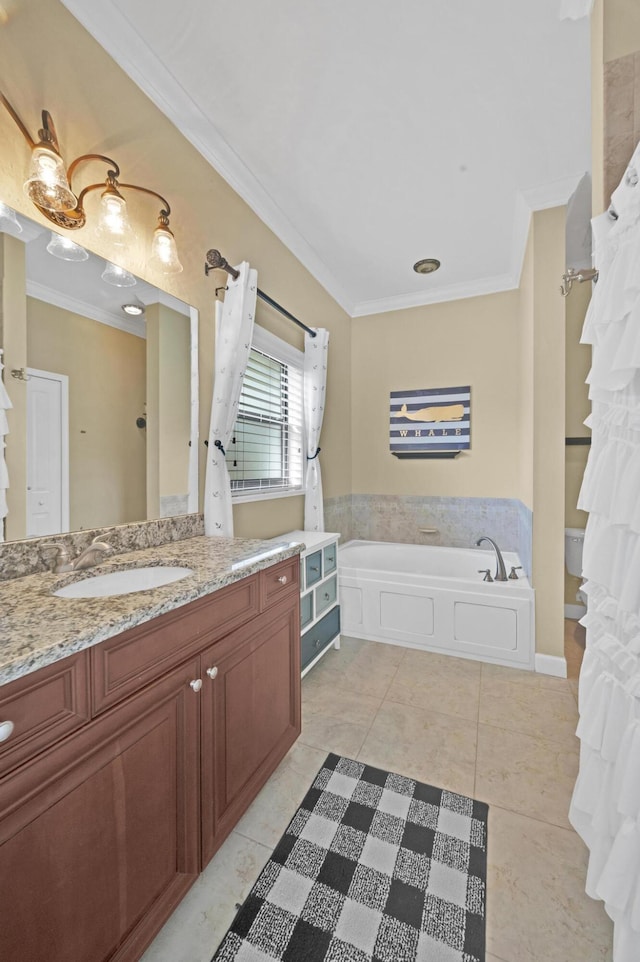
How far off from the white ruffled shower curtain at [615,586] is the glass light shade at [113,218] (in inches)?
61.7

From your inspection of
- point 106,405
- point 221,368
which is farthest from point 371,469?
point 106,405

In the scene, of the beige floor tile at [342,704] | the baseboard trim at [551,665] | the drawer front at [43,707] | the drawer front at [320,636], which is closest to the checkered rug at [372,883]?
the beige floor tile at [342,704]

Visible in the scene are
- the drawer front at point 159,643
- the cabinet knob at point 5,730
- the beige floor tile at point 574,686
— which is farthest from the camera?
the beige floor tile at point 574,686

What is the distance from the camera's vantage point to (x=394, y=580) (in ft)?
9.05

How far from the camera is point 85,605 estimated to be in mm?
913

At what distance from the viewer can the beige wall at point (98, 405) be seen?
1272 mm

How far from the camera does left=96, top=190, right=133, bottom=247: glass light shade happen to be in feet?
4.49

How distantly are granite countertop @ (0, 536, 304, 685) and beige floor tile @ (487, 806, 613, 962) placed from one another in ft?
3.94

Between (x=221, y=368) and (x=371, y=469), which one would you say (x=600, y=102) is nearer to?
(x=221, y=368)

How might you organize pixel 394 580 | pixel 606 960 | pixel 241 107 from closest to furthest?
pixel 606 960 → pixel 241 107 → pixel 394 580

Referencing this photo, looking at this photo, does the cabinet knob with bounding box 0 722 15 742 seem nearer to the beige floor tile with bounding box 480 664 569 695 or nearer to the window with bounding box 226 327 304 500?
the window with bounding box 226 327 304 500

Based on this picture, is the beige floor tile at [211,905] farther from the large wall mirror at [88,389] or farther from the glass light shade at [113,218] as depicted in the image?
the glass light shade at [113,218]

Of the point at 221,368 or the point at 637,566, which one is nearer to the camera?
the point at 637,566

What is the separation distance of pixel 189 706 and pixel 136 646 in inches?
11.1
